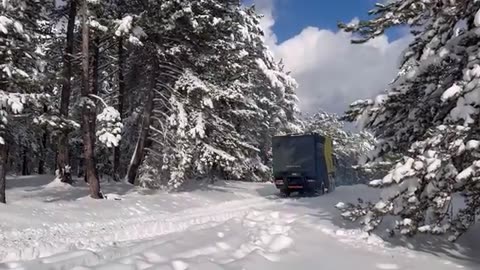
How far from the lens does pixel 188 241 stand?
959 centimetres

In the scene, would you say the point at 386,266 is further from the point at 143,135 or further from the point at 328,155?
the point at 328,155

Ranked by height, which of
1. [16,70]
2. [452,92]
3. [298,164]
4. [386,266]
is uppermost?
[16,70]

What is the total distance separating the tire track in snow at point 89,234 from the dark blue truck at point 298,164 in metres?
8.74

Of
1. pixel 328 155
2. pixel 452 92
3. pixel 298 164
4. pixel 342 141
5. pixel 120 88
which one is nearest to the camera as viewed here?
pixel 452 92

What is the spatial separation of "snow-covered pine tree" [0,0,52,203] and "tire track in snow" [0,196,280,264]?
3.06 m

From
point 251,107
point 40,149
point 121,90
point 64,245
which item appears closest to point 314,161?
point 251,107

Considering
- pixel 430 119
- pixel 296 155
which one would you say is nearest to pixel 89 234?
pixel 430 119

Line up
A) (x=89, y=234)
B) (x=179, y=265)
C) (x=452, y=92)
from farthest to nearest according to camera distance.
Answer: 1. (x=89, y=234)
2. (x=452, y=92)
3. (x=179, y=265)

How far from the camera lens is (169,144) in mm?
21734

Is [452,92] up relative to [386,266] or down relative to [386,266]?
up

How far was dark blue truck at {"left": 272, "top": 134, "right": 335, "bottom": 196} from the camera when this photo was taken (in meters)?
25.1

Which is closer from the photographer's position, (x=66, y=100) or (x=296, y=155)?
(x=66, y=100)

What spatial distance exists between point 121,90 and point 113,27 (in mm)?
6636

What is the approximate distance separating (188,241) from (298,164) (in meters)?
16.2
